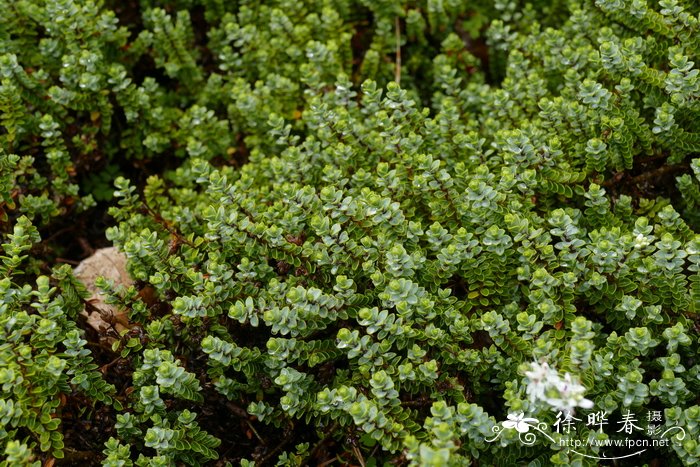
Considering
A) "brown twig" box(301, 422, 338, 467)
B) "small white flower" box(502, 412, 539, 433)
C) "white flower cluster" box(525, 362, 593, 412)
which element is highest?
"white flower cluster" box(525, 362, 593, 412)

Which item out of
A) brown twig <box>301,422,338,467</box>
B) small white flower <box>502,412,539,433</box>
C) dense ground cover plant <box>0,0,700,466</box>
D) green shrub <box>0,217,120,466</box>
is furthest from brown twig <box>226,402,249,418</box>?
small white flower <box>502,412,539,433</box>

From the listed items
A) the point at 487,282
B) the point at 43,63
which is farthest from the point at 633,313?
the point at 43,63

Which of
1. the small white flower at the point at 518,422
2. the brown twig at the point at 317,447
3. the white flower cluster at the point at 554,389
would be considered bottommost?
the brown twig at the point at 317,447

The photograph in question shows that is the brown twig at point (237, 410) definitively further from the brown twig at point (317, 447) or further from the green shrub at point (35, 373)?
the green shrub at point (35, 373)

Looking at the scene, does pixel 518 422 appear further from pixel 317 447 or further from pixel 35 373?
pixel 35 373

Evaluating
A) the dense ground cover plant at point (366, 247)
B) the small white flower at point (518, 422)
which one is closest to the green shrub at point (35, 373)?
the dense ground cover plant at point (366, 247)

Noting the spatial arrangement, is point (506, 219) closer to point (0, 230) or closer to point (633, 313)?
point (633, 313)

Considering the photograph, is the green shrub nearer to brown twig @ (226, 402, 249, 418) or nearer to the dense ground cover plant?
the dense ground cover plant
